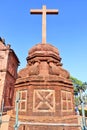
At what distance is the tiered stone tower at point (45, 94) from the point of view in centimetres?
846

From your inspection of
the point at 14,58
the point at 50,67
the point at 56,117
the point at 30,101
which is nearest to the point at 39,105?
the point at 30,101

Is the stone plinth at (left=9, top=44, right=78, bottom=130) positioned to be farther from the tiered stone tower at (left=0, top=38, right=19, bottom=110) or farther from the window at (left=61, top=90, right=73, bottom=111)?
the tiered stone tower at (left=0, top=38, right=19, bottom=110)

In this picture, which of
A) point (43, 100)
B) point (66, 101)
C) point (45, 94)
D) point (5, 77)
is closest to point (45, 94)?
point (45, 94)

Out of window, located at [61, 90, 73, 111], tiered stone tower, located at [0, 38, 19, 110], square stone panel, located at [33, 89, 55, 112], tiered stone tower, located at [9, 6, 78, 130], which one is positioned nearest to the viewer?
tiered stone tower, located at [9, 6, 78, 130]

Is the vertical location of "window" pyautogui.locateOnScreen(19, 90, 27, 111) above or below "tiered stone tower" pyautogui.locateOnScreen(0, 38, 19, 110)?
below

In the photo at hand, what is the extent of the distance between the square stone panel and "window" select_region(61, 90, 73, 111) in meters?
0.58

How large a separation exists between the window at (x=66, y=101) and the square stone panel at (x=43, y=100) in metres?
0.58

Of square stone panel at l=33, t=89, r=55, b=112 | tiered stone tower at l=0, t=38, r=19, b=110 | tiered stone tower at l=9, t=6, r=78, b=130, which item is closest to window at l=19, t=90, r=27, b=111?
tiered stone tower at l=9, t=6, r=78, b=130

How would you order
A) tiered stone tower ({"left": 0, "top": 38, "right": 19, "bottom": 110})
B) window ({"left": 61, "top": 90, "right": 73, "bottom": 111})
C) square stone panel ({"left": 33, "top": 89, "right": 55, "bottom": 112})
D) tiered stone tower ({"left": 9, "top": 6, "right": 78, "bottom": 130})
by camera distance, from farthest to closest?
1. tiered stone tower ({"left": 0, "top": 38, "right": 19, "bottom": 110})
2. window ({"left": 61, "top": 90, "right": 73, "bottom": 111})
3. square stone panel ({"left": 33, "top": 89, "right": 55, "bottom": 112})
4. tiered stone tower ({"left": 9, "top": 6, "right": 78, "bottom": 130})

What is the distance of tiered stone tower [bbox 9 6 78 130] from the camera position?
8.46 meters

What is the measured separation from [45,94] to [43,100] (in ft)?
1.19

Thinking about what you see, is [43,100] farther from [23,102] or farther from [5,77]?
[5,77]

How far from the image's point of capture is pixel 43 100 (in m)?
8.80

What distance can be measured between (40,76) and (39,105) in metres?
1.72
